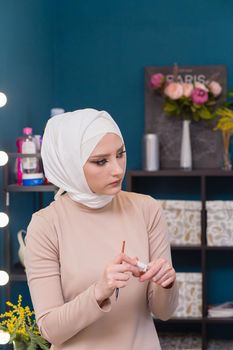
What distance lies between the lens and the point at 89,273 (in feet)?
4.55

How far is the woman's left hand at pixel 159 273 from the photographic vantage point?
132 centimetres

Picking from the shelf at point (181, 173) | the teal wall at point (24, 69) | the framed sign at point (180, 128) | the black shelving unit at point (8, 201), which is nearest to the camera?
the black shelving unit at point (8, 201)

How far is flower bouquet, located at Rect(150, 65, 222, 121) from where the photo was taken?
3875 mm

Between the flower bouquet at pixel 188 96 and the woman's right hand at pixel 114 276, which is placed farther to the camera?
the flower bouquet at pixel 188 96

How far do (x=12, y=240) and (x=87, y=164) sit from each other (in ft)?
6.35

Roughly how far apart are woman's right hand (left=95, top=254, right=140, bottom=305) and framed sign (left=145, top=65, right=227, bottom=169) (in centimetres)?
279

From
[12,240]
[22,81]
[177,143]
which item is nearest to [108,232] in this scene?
[12,240]

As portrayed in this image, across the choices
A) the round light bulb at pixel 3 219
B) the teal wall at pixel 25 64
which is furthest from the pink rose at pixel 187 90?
the round light bulb at pixel 3 219

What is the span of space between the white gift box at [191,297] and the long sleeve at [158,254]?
2.42 m

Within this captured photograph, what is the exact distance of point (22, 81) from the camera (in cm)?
347

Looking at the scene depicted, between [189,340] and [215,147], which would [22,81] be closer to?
[215,147]

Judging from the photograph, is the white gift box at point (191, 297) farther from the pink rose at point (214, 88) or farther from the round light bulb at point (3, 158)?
the round light bulb at point (3, 158)

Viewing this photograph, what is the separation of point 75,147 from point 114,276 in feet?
0.95

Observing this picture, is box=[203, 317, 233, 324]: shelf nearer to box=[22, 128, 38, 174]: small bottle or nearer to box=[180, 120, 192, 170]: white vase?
box=[180, 120, 192, 170]: white vase
